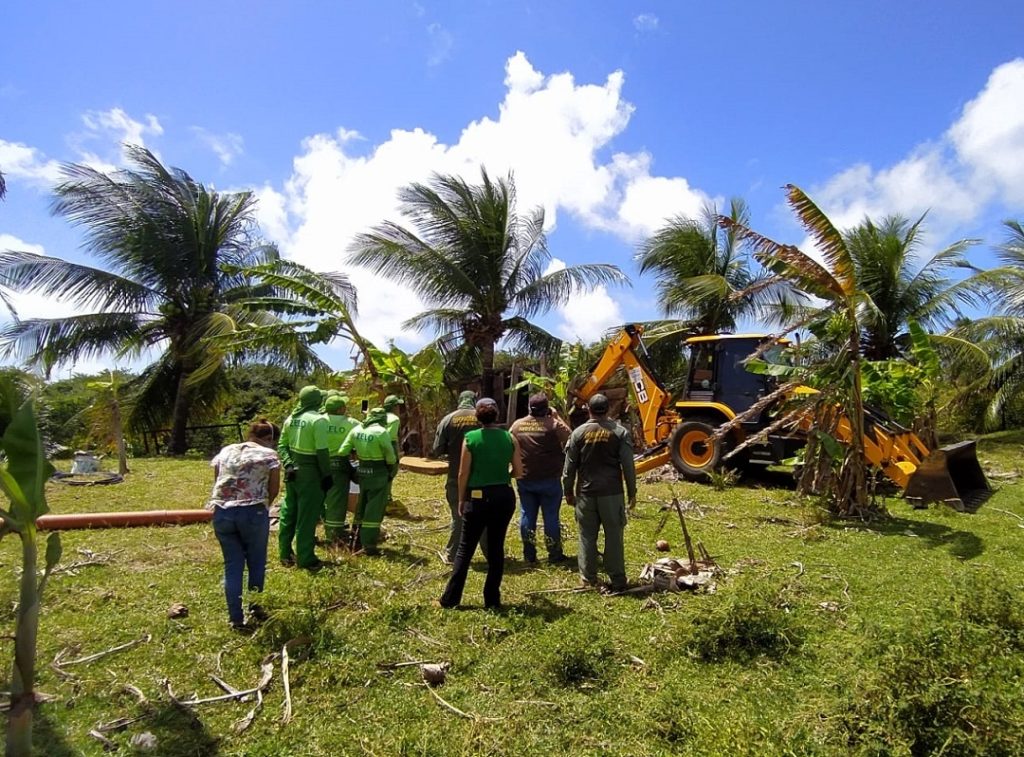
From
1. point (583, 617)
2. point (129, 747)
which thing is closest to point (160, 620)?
point (129, 747)

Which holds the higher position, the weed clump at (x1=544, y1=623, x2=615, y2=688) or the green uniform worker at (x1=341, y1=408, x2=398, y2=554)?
the green uniform worker at (x1=341, y1=408, x2=398, y2=554)

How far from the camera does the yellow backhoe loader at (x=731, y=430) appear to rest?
8789 millimetres

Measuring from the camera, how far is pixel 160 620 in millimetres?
4672

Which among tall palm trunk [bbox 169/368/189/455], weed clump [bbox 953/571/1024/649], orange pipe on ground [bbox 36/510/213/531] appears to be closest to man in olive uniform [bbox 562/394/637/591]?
weed clump [bbox 953/571/1024/649]

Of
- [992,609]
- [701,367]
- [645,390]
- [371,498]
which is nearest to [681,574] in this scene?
[992,609]

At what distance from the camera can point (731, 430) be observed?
10617 mm

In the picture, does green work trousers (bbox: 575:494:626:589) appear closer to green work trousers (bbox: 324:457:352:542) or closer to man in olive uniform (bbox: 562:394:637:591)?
man in olive uniform (bbox: 562:394:637:591)

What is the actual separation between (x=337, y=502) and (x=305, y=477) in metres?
0.63

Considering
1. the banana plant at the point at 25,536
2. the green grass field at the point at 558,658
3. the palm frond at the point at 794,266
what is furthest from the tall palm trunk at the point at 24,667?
the palm frond at the point at 794,266

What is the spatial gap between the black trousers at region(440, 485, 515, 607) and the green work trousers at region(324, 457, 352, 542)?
6.96 ft

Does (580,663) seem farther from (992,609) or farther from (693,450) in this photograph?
(693,450)

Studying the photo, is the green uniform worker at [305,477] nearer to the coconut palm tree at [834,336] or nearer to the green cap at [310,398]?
the green cap at [310,398]

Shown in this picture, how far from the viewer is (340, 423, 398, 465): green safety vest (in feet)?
20.7

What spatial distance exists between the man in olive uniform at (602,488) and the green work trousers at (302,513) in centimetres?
241
